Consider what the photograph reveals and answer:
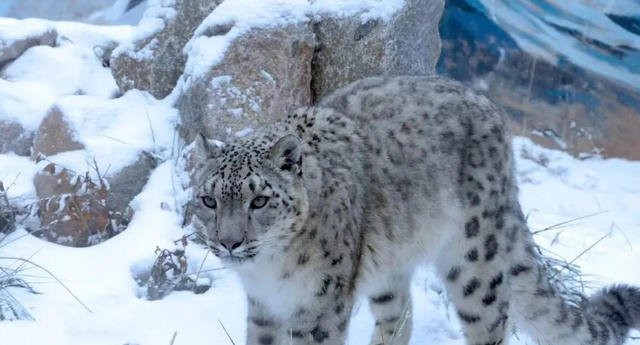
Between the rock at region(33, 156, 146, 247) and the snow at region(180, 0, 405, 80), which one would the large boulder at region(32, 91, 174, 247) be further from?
the snow at region(180, 0, 405, 80)

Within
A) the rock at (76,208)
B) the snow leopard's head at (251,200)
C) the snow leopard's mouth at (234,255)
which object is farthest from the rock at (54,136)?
the snow leopard's mouth at (234,255)

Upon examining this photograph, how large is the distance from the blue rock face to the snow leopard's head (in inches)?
232

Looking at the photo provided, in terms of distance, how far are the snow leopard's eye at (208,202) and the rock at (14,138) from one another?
3297 millimetres

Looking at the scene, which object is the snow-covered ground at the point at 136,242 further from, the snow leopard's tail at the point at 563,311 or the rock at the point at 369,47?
the rock at the point at 369,47

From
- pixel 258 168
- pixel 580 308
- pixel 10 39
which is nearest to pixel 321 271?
pixel 258 168

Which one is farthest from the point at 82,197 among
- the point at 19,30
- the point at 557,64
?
the point at 557,64

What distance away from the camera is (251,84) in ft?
18.5

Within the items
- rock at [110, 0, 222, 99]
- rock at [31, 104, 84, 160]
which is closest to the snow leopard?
rock at [31, 104, 84, 160]

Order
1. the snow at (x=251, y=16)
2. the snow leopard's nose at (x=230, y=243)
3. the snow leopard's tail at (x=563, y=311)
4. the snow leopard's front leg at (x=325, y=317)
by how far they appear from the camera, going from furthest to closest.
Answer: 1. the snow at (x=251, y=16)
2. the snow leopard's tail at (x=563, y=311)
3. the snow leopard's front leg at (x=325, y=317)
4. the snow leopard's nose at (x=230, y=243)

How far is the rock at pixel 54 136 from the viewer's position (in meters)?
5.92

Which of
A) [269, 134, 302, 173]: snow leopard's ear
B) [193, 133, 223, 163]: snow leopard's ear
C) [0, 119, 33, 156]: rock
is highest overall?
[269, 134, 302, 173]: snow leopard's ear

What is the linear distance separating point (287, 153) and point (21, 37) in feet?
15.5

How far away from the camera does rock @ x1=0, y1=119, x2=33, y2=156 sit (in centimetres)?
628

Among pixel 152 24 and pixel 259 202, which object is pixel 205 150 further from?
pixel 152 24
